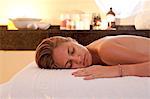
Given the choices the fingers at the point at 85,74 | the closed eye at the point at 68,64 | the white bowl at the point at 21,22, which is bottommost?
the fingers at the point at 85,74

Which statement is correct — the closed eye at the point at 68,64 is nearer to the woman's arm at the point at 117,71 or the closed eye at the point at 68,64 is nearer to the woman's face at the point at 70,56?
the woman's face at the point at 70,56

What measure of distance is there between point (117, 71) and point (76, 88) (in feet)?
0.80

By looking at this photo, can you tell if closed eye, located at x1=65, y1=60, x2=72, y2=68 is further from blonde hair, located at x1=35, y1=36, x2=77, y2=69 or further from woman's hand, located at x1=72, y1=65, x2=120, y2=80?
woman's hand, located at x1=72, y1=65, x2=120, y2=80

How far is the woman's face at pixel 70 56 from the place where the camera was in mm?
1549

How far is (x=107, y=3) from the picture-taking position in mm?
2996

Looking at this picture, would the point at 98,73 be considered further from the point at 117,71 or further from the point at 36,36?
the point at 36,36

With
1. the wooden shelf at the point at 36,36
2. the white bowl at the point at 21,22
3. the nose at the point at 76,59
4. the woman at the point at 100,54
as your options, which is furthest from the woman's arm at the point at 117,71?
the white bowl at the point at 21,22

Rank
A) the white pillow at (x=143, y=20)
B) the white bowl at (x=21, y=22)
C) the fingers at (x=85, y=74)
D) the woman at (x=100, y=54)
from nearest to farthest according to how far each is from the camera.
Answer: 1. the fingers at (x=85, y=74)
2. the woman at (x=100, y=54)
3. the white pillow at (x=143, y=20)
4. the white bowl at (x=21, y=22)

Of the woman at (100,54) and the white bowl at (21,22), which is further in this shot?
the white bowl at (21,22)

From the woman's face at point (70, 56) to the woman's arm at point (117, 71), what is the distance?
178 mm

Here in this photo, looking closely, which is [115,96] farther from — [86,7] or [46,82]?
[86,7]

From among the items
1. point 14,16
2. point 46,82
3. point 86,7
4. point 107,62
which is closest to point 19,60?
point 14,16

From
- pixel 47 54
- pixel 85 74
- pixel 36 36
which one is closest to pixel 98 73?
pixel 85 74

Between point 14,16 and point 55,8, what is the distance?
0.42 meters
